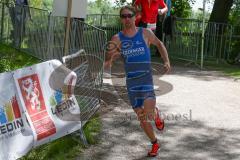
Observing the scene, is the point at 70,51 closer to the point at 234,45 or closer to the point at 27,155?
the point at 27,155

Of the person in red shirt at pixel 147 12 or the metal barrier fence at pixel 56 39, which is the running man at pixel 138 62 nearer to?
the metal barrier fence at pixel 56 39

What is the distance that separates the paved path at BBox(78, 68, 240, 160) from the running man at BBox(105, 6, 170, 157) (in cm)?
58

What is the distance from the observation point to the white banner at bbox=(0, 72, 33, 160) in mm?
6086

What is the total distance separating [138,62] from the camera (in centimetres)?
691

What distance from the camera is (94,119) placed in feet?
29.0

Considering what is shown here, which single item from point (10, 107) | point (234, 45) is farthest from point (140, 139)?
point (234, 45)

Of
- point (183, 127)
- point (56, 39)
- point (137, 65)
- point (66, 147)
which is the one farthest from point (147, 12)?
point (66, 147)

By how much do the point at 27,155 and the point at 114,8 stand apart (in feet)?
82.1

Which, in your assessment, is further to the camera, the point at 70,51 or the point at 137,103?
the point at 70,51

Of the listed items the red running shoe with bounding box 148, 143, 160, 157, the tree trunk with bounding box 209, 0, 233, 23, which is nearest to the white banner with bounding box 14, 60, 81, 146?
the red running shoe with bounding box 148, 143, 160, 157

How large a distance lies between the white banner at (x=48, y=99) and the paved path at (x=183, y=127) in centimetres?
Result: 49

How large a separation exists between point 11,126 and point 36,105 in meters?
0.53

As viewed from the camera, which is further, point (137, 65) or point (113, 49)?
point (113, 49)

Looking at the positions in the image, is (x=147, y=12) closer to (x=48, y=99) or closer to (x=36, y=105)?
(x=48, y=99)
